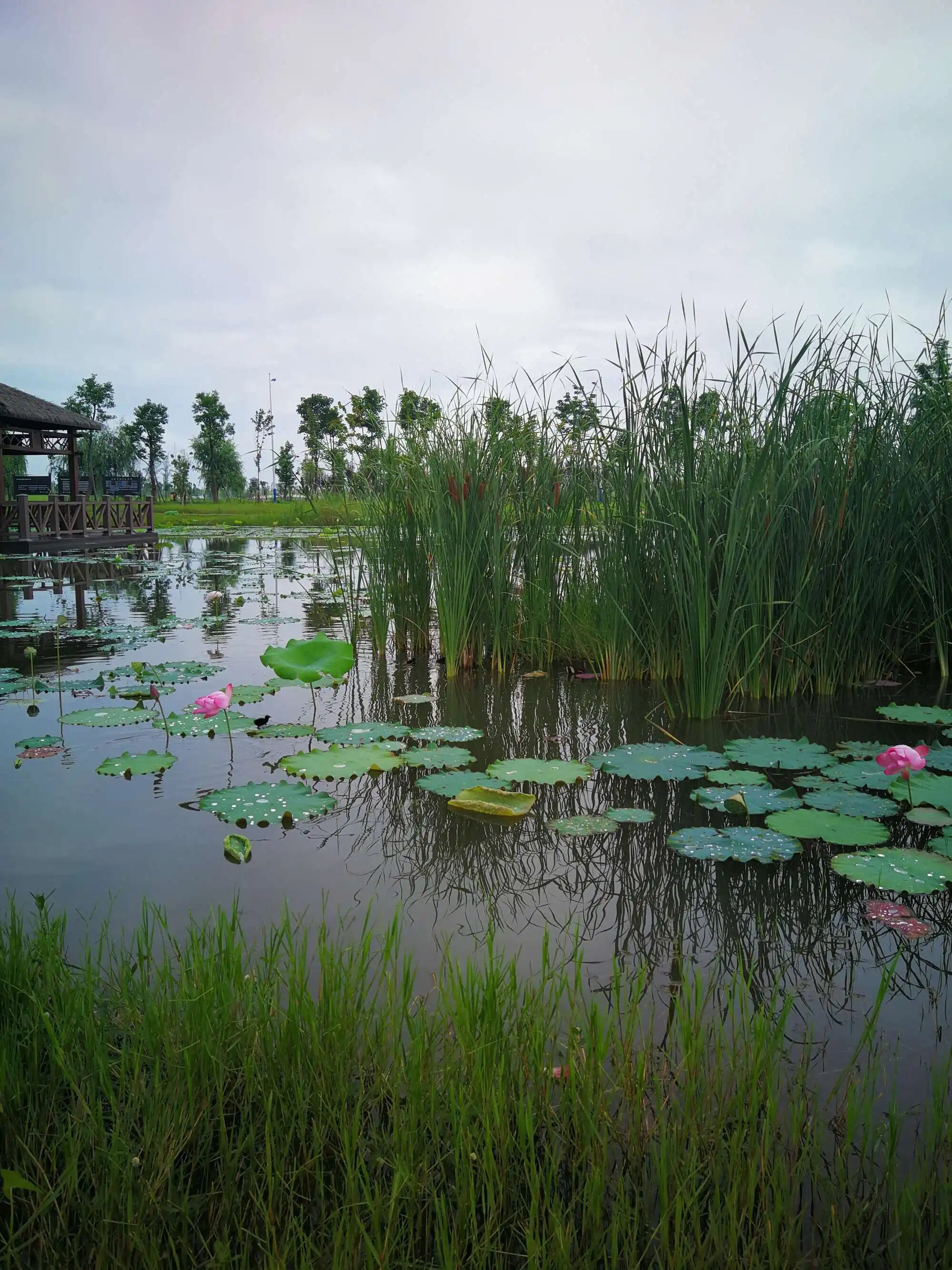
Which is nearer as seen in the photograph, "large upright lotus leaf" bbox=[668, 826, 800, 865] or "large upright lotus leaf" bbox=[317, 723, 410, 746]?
"large upright lotus leaf" bbox=[668, 826, 800, 865]

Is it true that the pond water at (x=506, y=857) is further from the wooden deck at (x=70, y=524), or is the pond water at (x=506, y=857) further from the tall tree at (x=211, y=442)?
the tall tree at (x=211, y=442)

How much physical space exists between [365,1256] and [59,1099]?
54cm

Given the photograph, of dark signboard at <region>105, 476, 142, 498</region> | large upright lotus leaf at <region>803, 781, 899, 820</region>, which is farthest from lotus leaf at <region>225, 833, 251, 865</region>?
dark signboard at <region>105, 476, 142, 498</region>

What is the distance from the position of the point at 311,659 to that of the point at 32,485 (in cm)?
1252

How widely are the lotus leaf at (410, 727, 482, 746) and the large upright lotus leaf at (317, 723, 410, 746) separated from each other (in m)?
0.06

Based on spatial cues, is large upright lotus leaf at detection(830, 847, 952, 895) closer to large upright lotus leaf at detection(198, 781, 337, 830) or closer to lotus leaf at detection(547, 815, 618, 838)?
lotus leaf at detection(547, 815, 618, 838)

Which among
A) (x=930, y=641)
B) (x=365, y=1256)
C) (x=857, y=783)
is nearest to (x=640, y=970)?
(x=365, y=1256)

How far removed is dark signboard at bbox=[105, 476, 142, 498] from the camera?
16.1 m

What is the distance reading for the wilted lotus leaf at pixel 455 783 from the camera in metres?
2.69

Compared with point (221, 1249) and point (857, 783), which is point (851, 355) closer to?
point (857, 783)

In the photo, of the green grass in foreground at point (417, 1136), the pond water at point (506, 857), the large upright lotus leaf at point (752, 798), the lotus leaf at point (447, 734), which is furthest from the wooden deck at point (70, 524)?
the green grass in foreground at point (417, 1136)

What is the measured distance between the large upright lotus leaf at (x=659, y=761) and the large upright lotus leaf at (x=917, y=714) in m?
0.92

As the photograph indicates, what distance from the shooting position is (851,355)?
4285 mm

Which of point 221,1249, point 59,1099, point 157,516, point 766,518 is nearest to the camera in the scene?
point 221,1249
